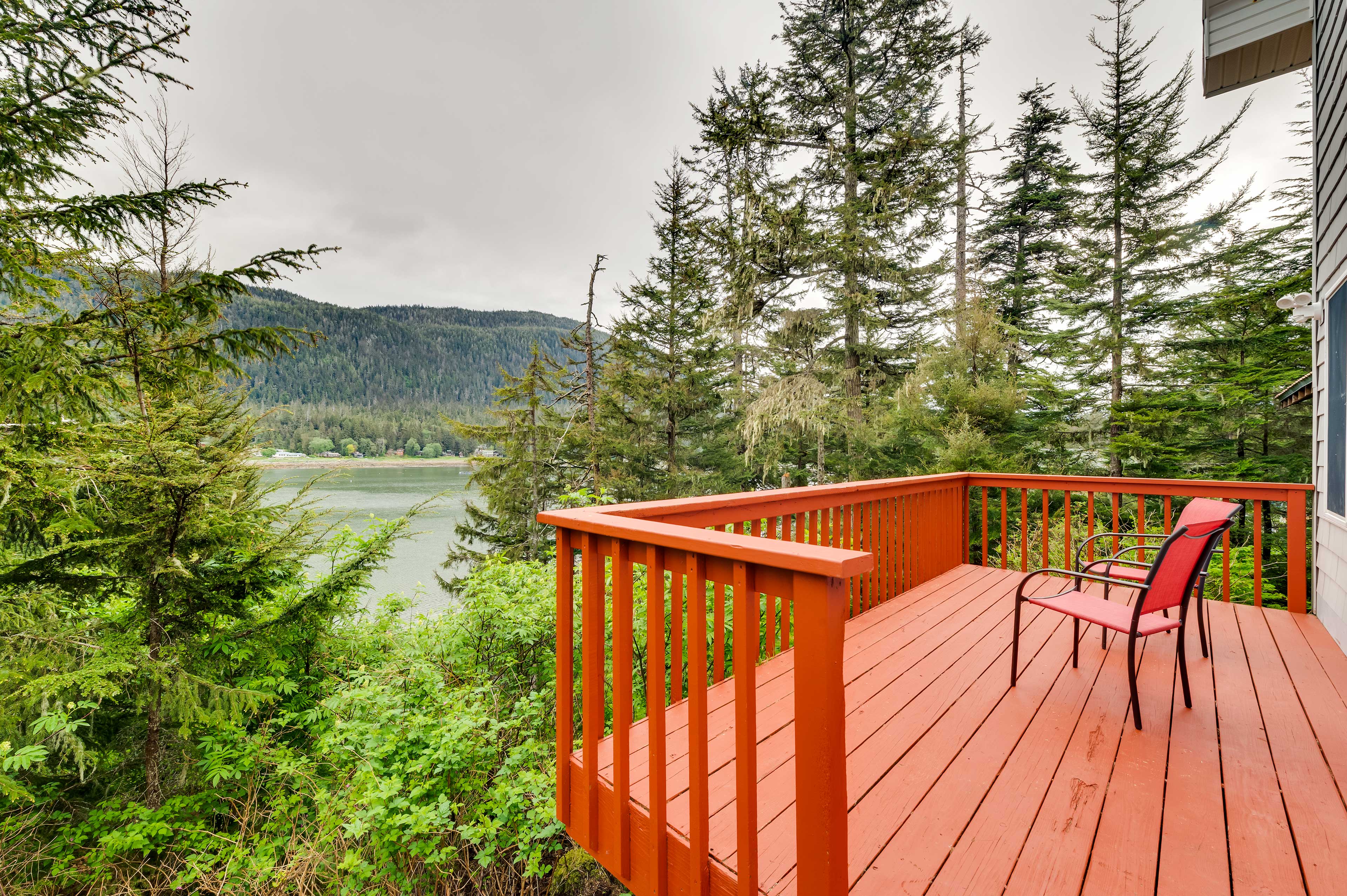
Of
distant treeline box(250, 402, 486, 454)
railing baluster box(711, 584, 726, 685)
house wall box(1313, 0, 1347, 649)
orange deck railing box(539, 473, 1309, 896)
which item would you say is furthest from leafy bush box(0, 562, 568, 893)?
distant treeline box(250, 402, 486, 454)

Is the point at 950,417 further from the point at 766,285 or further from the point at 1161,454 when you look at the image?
the point at 766,285

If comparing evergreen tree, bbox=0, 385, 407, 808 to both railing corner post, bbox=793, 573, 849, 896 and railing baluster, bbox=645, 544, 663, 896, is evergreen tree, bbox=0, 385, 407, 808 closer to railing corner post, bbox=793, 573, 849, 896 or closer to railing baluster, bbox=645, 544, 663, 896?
railing baluster, bbox=645, 544, 663, 896

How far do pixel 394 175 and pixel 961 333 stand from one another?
2312 centimetres

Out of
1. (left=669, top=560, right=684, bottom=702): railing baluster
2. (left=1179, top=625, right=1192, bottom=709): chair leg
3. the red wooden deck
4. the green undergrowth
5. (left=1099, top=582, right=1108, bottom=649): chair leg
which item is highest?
(left=669, top=560, right=684, bottom=702): railing baluster

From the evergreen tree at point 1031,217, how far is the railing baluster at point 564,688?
12809 millimetres

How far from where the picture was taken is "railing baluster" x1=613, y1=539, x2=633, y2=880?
149 cm

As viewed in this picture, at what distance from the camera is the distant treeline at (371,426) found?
17784mm

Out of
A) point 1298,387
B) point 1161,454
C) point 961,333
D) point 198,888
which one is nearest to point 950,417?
point 961,333

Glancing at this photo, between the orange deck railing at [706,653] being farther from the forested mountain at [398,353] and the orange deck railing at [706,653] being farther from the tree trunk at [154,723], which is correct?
the forested mountain at [398,353]

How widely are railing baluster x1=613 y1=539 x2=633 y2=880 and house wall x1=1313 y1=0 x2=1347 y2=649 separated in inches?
147

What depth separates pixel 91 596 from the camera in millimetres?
3871

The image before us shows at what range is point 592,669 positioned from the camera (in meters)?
1.64

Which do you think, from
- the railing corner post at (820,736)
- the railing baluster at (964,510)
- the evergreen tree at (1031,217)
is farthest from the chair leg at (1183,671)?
the evergreen tree at (1031,217)

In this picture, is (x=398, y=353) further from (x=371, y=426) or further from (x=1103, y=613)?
(x=1103, y=613)
